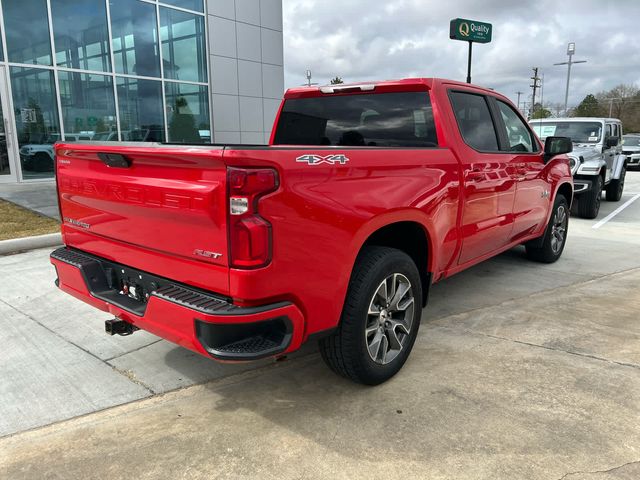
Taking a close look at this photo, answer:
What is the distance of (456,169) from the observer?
3641mm

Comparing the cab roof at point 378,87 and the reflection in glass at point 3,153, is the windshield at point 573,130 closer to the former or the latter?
the cab roof at point 378,87

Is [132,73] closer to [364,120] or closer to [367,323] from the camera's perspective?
[364,120]

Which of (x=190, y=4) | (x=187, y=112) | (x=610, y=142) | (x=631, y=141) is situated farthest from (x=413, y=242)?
(x=631, y=141)

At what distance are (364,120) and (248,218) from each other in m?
2.07

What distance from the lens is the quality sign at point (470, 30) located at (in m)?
13.1

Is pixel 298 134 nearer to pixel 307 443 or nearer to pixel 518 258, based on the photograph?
pixel 307 443

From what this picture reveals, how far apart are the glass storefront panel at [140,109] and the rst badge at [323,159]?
11.6 meters

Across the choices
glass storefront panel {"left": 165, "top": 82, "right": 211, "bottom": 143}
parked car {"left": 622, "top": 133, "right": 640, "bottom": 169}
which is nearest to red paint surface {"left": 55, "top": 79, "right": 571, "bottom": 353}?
glass storefront panel {"left": 165, "top": 82, "right": 211, "bottom": 143}

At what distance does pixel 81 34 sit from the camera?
39.6 ft

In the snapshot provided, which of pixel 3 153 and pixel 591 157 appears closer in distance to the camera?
pixel 591 157

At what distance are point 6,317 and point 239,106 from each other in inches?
484

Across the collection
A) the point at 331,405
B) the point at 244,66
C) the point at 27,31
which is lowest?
the point at 331,405

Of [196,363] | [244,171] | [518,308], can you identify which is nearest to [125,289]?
[196,363]

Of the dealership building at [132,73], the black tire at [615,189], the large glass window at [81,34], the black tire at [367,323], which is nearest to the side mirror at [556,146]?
the black tire at [367,323]
